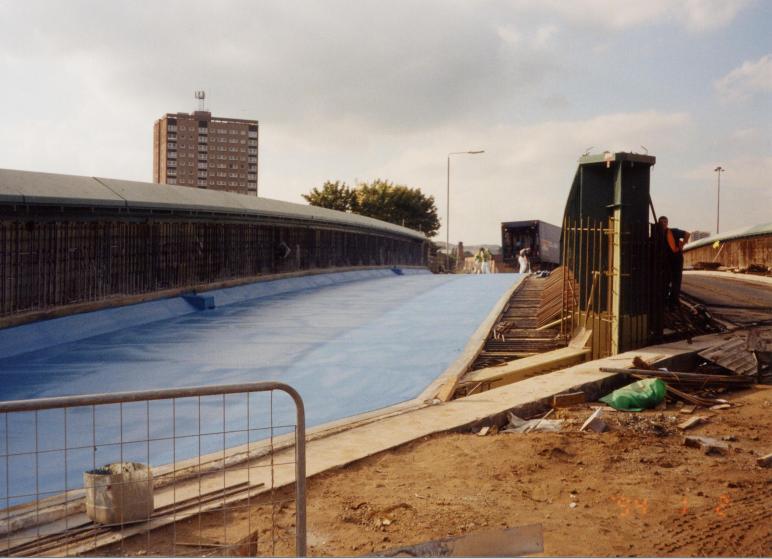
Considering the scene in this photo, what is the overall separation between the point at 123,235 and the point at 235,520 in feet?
38.1

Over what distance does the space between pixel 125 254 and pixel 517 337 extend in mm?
8824

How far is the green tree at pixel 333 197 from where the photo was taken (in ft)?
210

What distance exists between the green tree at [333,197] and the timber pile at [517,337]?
1888 inches

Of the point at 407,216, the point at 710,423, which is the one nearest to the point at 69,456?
the point at 710,423

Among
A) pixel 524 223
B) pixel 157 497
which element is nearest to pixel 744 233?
pixel 524 223

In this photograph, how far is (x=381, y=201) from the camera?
66.6 meters

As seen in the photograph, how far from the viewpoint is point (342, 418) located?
8703mm

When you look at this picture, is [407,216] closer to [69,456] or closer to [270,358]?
[270,358]

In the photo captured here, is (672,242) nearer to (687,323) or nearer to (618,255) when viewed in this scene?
(618,255)

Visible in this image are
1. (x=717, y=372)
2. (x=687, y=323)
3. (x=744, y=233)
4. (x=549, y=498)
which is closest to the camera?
(x=549, y=498)

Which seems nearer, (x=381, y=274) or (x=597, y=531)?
(x=597, y=531)

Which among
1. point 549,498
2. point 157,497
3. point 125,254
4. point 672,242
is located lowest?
point 549,498

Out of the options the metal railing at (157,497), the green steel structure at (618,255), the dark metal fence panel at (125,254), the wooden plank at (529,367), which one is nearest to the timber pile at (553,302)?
the green steel structure at (618,255)

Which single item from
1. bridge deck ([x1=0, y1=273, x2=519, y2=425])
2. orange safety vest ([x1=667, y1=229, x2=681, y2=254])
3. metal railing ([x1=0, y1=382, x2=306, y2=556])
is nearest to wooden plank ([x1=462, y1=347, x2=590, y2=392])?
bridge deck ([x1=0, y1=273, x2=519, y2=425])
